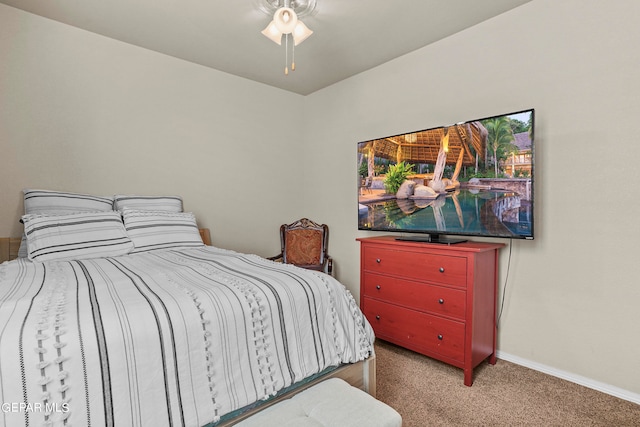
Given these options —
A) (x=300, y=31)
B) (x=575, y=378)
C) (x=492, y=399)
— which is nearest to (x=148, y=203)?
(x=300, y=31)

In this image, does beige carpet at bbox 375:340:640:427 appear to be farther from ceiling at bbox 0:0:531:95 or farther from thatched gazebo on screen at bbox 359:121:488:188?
ceiling at bbox 0:0:531:95

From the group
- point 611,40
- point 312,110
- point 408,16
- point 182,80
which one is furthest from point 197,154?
point 611,40

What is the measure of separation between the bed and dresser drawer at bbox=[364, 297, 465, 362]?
0.74 m

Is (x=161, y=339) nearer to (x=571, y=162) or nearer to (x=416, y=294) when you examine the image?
(x=416, y=294)

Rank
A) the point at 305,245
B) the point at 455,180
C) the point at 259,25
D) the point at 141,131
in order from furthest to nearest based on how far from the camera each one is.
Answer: the point at 305,245, the point at 141,131, the point at 259,25, the point at 455,180

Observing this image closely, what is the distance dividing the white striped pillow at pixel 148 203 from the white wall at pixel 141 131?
0.74ft

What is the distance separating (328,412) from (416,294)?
1.38 metres

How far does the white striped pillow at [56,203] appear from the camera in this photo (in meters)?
2.23

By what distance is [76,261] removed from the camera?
196cm

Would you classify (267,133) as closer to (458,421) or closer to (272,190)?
(272,190)

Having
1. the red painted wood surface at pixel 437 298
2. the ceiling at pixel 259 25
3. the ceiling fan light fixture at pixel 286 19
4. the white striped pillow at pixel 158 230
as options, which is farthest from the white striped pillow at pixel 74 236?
the red painted wood surface at pixel 437 298

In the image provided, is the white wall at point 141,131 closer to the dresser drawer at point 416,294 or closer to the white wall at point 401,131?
the white wall at point 401,131

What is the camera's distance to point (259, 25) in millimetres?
2539

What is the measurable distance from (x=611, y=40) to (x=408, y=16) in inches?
48.1
